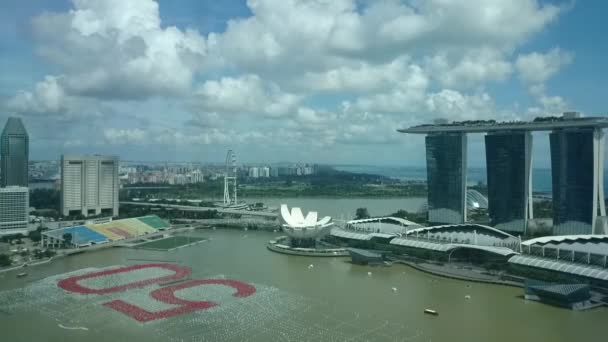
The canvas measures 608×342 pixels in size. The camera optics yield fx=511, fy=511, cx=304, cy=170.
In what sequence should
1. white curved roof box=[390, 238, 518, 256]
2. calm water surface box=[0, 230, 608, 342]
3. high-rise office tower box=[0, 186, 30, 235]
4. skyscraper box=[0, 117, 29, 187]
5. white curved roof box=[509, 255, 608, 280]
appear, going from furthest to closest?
skyscraper box=[0, 117, 29, 187]
high-rise office tower box=[0, 186, 30, 235]
white curved roof box=[390, 238, 518, 256]
white curved roof box=[509, 255, 608, 280]
calm water surface box=[0, 230, 608, 342]

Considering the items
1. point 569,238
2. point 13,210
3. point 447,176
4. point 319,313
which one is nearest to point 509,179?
point 447,176

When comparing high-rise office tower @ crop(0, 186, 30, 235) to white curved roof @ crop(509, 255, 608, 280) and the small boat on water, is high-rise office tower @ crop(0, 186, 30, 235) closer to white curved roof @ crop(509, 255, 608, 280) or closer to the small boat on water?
the small boat on water

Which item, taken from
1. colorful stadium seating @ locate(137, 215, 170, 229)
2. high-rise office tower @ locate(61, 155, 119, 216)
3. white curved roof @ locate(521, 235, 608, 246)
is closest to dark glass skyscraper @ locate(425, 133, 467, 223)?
white curved roof @ locate(521, 235, 608, 246)

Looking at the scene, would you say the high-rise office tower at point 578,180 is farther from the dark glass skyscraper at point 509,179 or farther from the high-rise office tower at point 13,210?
the high-rise office tower at point 13,210

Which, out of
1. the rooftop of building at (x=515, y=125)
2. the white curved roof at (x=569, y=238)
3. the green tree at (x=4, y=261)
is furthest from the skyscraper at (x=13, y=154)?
the white curved roof at (x=569, y=238)

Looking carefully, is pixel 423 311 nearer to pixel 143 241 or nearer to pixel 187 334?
pixel 187 334

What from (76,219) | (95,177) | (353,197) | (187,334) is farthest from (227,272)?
(353,197)
